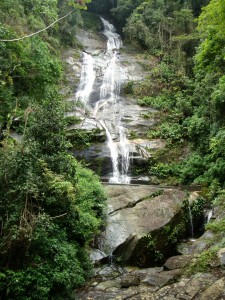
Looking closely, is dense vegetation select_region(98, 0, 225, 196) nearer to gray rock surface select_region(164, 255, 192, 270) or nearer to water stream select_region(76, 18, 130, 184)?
water stream select_region(76, 18, 130, 184)

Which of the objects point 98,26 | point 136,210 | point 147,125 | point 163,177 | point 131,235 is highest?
point 98,26

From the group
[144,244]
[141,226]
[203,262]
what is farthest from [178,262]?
[141,226]

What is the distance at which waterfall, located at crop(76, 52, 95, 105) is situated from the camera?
24.6 m

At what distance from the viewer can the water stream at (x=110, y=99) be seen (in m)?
17.7

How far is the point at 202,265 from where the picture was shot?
7219 mm

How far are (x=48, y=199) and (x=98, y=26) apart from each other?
36173mm

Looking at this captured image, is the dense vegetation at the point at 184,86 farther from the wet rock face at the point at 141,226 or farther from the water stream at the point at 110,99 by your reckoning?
the wet rock face at the point at 141,226

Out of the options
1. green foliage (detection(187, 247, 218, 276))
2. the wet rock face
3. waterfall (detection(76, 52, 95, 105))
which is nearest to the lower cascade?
the wet rock face

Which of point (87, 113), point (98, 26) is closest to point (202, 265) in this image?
point (87, 113)

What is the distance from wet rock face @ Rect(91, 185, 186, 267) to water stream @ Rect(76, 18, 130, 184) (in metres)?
5.40

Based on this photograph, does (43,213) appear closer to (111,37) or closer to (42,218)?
(42,218)

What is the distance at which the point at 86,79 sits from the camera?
26.8 metres

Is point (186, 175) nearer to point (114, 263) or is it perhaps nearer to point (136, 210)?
point (136, 210)

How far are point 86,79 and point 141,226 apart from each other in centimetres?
1924
